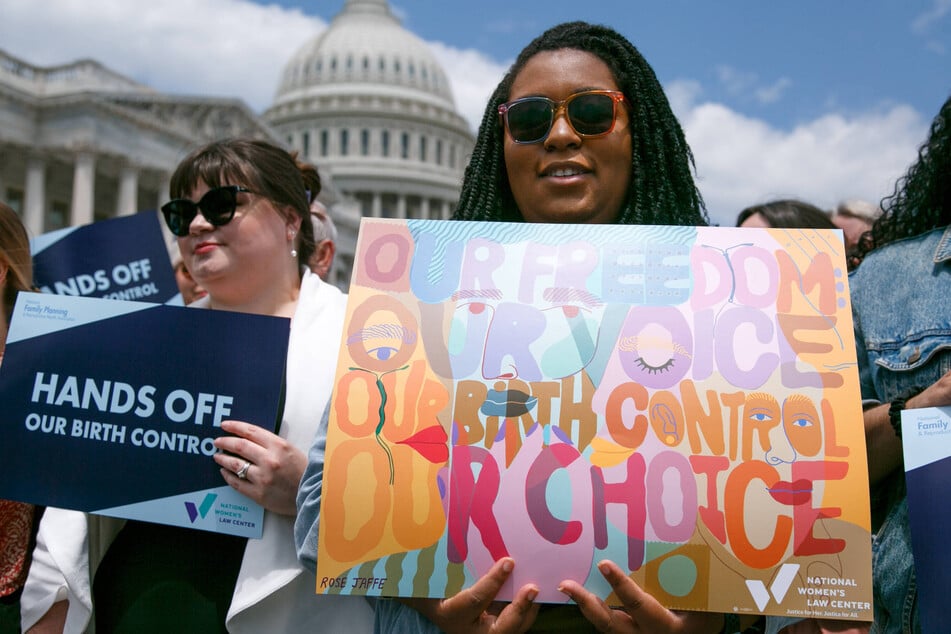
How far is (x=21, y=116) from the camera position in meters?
34.5

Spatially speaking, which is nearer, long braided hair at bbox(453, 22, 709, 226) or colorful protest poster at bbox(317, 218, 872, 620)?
colorful protest poster at bbox(317, 218, 872, 620)

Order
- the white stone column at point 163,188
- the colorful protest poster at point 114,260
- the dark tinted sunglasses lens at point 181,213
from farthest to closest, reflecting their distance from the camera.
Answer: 1. the white stone column at point 163,188
2. the colorful protest poster at point 114,260
3. the dark tinted sunglasses lens at point 181,213

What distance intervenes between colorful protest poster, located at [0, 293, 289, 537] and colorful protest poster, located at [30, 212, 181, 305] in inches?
90.0

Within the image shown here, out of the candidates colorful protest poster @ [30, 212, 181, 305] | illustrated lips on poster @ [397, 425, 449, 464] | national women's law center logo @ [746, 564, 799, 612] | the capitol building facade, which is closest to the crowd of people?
national women's law center logo @ [746, 564, 799, 612]

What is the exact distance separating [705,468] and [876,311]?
978 mm

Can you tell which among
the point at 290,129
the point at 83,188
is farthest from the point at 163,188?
Answer: the point at 290,129

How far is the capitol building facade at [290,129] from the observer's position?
115 ft

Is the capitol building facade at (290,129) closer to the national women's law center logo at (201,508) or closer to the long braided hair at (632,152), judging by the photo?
the long braided hair at (632,152)

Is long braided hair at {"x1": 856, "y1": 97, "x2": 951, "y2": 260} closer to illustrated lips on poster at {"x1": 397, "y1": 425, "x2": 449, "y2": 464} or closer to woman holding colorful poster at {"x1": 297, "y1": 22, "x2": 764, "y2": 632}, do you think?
woman holding colorful poster at {"x1": 297, "y1": 22, "x2": 764, "y2": 632}

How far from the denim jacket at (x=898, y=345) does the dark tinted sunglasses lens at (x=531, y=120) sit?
1.03 m

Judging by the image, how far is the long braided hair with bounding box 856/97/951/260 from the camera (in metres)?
2.53

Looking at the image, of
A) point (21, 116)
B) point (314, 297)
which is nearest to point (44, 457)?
point (314, 297)

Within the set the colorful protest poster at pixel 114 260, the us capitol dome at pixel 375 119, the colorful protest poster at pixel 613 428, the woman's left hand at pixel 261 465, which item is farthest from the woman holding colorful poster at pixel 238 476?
the us capitol dome at pixel 375 119

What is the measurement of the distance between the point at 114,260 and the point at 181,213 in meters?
2.17
